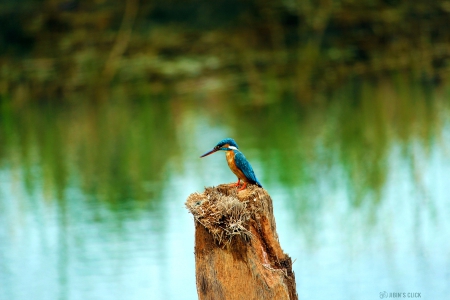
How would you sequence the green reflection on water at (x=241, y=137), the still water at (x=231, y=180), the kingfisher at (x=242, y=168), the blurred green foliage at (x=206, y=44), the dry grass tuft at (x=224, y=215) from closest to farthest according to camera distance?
the dry grass tuft at (x=224, y=215) < the kingfisher at (x=242, y=168) < the still water at (x=231, y=180) < the green reflection on water at (x=241, y=137) < the blurred green foliage at (x=206, y=44)

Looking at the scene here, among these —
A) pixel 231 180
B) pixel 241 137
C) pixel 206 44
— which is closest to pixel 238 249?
pixel 231 180

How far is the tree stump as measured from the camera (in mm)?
4066

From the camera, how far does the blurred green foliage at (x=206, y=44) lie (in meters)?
23.3

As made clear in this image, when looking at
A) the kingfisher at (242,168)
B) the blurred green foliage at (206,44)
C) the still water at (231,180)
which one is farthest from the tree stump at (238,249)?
the blurred green foliage at (206,44)

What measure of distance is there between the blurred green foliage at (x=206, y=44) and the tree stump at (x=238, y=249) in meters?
18.4

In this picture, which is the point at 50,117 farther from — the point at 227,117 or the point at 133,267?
the point at 133,267

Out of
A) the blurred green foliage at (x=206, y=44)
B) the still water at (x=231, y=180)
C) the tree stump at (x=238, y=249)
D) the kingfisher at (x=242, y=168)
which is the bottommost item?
the tree stump at (x=238, y=249)

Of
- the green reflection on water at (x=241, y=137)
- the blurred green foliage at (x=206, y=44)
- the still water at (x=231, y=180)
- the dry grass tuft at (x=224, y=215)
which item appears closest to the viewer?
the dry grass tuft at (x=224, y=215)

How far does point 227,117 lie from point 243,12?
7981 millimetres

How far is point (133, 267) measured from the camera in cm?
853

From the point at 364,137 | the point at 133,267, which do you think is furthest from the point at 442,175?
the point at 133,267

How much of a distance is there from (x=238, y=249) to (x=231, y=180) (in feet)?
24.4

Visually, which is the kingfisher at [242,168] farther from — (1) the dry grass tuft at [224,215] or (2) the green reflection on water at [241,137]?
(2) the green reflection on water at [241,137]

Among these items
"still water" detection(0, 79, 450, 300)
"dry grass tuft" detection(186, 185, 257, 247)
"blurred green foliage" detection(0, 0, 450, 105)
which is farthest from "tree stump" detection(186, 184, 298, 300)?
"blurred green foliage" detection(0, 0, 450, 105)
